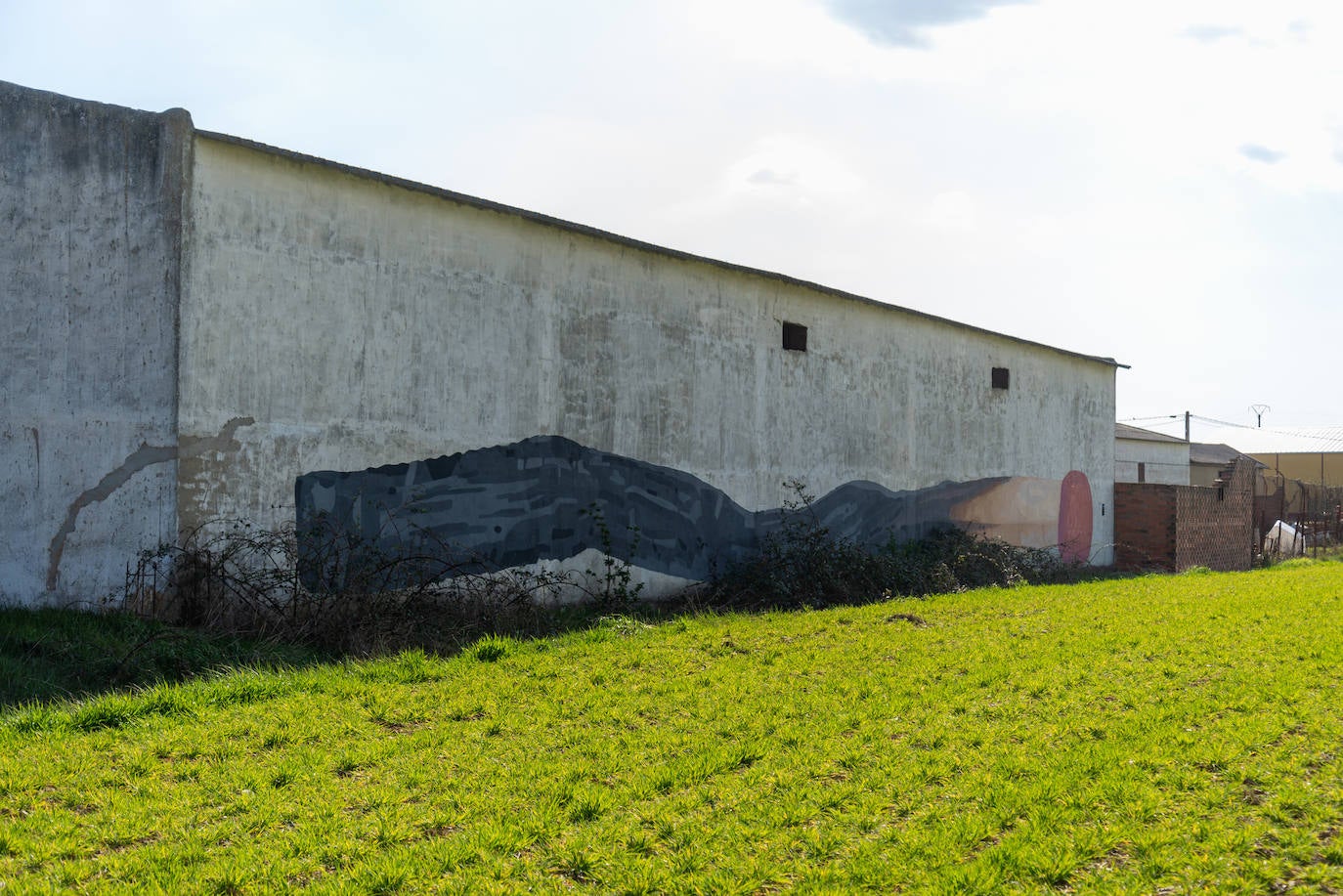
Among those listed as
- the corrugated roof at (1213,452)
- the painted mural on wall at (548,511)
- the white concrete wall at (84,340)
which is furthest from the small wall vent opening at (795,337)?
the corrugated roof at (1213,452)

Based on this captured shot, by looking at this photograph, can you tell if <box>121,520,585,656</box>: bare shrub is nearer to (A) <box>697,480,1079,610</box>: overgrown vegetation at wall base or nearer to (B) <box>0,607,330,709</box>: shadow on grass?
(B) <box>0,607,330,709</box>: shadow on grass

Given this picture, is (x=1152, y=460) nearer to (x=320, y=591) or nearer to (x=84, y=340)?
(x=320, y=591)

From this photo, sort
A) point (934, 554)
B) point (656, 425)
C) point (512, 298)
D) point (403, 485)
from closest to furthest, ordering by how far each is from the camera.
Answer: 1. point (403, 485)
2. point (512, 298)
3. point (656, 425)
4. point (934, 554)

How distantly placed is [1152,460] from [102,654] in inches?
1108

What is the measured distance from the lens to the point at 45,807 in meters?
4.92

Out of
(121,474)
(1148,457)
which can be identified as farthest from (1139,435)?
(121,474)

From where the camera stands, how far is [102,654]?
7.58 meters

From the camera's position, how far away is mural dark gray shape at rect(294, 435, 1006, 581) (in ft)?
32.7

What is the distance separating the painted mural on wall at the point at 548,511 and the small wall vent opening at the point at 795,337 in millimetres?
2119

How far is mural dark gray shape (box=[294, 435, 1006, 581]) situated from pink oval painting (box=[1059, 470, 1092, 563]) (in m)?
7.21

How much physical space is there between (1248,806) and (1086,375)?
1750cm

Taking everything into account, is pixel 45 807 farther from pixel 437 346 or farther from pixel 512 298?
pixel 512 298

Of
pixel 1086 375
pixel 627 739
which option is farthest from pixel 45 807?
pixel 1086 375

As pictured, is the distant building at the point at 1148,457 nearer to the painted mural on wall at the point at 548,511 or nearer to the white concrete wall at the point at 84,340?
the painted mural on wall at the point at 548,511
